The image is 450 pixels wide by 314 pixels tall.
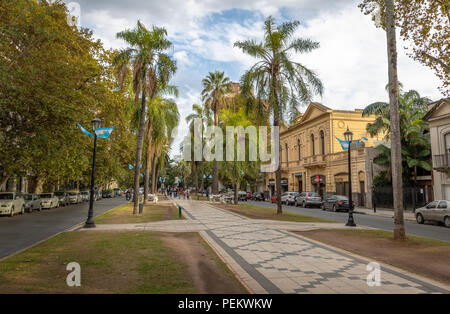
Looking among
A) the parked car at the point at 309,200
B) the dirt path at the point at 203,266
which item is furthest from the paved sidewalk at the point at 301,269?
the parked car at the point at 309,200

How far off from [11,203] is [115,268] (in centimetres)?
1844

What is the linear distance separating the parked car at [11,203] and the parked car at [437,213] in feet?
84.5

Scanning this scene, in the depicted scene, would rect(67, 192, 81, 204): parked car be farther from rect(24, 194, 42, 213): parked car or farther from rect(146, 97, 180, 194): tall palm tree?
rect(146, 97, 180, 194): tall palm tree

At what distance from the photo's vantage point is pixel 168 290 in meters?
5.46

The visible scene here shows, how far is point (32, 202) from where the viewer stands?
85.6 feet

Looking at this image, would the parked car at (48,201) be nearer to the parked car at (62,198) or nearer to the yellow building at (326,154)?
the parked car at (62,198)

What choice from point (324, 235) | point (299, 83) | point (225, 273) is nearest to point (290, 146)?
point (299, 83)

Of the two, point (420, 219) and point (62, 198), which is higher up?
point (62, 198)

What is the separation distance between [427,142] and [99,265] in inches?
1249

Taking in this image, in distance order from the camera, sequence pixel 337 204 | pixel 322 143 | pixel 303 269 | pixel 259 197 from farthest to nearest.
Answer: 1. pixel 259 197
2. pixel 322 143
3. pixel 337 204
4. pixel 303 269

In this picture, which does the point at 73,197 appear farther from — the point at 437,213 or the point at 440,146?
the point at 440,146

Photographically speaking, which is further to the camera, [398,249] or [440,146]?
[440,146]

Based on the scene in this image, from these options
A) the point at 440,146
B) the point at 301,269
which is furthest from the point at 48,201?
the point at 440,146

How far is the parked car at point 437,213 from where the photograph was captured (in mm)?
17942
